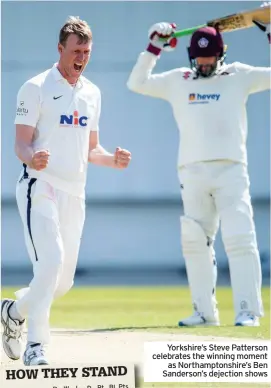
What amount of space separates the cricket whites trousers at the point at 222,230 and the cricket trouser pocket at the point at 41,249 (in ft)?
8.52

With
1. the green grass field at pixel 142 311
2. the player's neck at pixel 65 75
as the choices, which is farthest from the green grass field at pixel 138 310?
the player's neck at pixel 65 75

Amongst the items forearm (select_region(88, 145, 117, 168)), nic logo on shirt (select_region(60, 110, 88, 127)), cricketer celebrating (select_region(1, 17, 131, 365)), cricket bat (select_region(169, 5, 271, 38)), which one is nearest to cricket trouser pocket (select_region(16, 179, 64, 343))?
cricketer celebrating (select_region(1, 17, 131, 365))

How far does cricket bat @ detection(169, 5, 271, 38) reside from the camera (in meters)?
9.91

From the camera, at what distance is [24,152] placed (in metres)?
7.20

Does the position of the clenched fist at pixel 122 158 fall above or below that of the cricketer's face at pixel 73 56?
below

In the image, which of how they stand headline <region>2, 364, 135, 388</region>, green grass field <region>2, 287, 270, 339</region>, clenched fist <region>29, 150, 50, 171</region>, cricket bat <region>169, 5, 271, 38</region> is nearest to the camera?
how they stand headline <region>2, 364, 135, 388</region>

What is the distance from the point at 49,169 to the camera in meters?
7.30

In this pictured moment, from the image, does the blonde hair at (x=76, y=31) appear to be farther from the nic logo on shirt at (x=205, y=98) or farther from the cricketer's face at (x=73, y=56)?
the nic logo on shirt at (x=205, y=98)

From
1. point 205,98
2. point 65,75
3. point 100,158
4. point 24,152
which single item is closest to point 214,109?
point 205,98

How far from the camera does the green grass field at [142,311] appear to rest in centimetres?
897

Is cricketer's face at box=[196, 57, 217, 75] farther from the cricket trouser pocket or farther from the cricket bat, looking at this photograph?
the cricket trouser pocket

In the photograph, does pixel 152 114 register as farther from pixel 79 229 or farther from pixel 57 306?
pixel 79 229

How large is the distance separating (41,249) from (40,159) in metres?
0.50

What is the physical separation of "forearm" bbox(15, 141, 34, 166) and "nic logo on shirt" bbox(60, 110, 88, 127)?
25cm
